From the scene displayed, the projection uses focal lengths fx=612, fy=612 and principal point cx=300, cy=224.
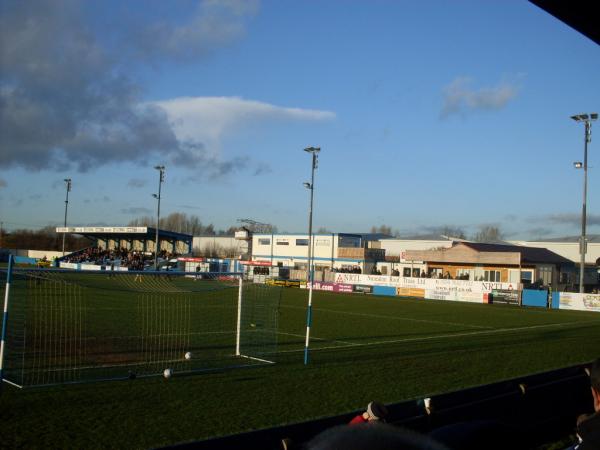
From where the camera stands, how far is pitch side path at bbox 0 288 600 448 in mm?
8378

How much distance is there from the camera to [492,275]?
52.9 m

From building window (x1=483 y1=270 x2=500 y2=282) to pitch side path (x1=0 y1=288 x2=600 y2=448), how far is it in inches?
1168

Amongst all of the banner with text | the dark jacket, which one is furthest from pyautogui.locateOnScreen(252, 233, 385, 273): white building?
the dark jacket

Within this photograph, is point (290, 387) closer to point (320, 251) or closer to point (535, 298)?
point (535, 298)

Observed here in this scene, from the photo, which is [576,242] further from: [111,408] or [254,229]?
[111,408]

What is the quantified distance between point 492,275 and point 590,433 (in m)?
52.4

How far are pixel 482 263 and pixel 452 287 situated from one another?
11.1 m

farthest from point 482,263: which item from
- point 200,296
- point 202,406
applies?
point 202,406

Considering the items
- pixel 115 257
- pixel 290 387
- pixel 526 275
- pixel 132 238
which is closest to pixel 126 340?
pixel 290 387

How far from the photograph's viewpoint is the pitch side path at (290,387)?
8.38m

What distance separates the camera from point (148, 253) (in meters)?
80.0

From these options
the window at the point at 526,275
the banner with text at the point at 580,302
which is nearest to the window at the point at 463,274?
the window at the point at 526,275

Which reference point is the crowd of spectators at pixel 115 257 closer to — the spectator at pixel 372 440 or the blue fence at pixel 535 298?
the blue fence at pixel 535 298

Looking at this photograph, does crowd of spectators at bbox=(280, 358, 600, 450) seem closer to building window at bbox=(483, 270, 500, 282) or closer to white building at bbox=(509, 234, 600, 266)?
building window at bbox=(483, 270, 500, 282)
